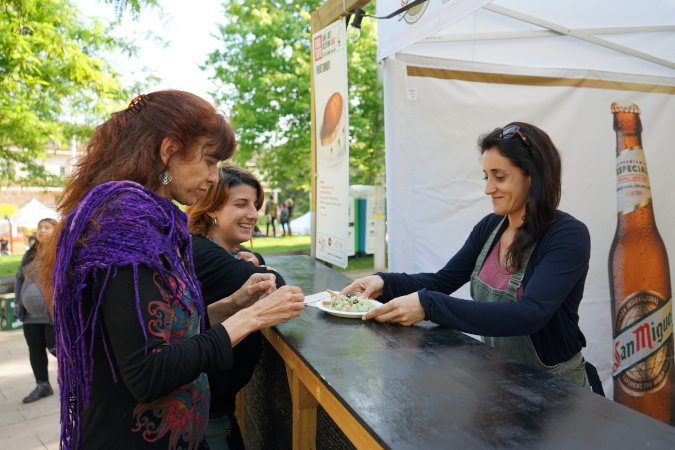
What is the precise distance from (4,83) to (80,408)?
22.0ft

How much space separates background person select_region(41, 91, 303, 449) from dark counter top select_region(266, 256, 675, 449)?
358 millimetres

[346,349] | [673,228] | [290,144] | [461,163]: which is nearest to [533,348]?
[346,349]

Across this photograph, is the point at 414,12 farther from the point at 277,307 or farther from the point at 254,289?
the point at 277,307

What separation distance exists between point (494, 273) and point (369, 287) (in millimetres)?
610

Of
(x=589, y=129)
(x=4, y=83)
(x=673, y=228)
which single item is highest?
(x=4, y=83)

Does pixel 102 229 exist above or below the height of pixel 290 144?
below

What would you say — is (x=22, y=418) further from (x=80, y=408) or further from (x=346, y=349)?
(x=346, y=349)

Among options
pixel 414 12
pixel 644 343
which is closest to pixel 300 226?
pixel 644 343

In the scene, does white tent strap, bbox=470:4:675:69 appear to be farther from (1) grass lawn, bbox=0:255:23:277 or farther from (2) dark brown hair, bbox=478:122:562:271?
(1) grass lawn, bbox=0:255:23:277

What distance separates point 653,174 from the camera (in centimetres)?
370

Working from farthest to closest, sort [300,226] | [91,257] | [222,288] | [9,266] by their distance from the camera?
[300,226], [9,266], [222,288], [91,257]

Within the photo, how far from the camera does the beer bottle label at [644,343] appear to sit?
3.41 metres

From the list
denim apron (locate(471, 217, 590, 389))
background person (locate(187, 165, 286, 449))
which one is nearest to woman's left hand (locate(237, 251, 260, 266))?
background person (locate(187, 165, 286, 449))

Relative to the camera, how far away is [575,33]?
3445mm
